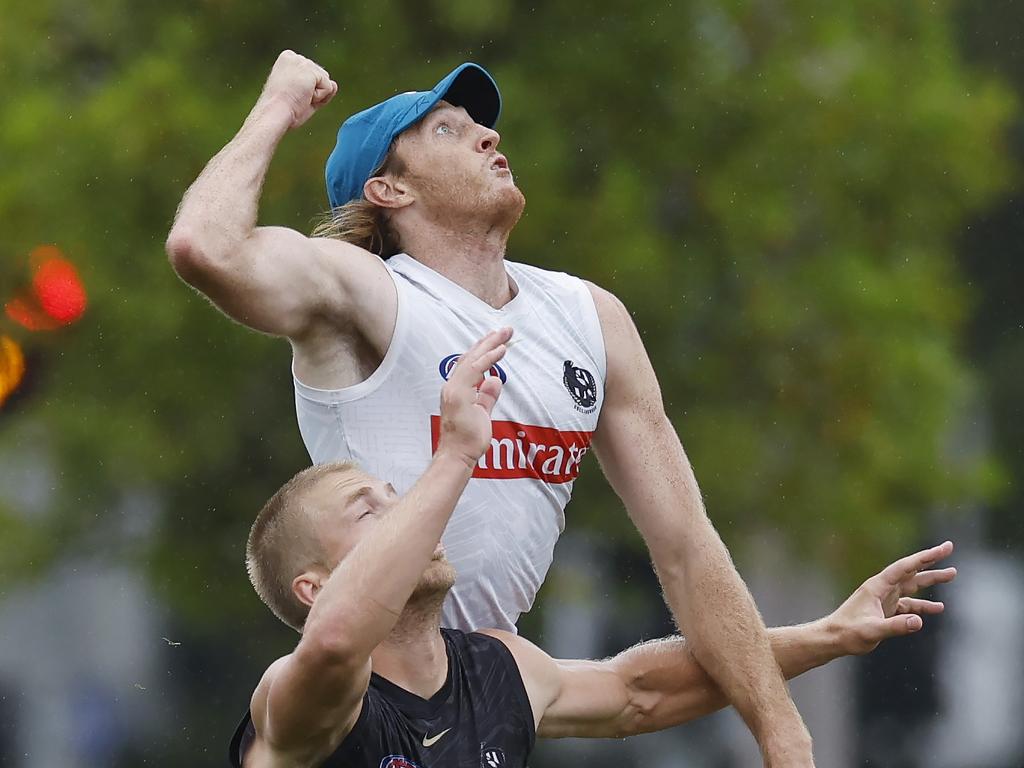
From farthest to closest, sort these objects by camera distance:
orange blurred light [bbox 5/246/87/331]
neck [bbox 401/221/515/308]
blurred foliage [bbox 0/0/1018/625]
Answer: orange blurred light [bbox 5/246/87/331] → blurred foliage [bbox 0/0/1018/625] → neck [bbox 401/221/515/308]

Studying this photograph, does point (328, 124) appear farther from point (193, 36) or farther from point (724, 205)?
point (724, 205)

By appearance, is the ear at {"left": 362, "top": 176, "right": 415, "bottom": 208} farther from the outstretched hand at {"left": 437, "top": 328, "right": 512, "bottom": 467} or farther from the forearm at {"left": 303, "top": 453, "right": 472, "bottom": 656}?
the forearm at {"left": 303, "top": 453, "right": 472, "bottom": 656}

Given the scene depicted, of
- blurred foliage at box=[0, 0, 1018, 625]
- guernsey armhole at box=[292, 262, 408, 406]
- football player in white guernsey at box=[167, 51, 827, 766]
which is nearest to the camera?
football player in white guernsey at box=[167, 51, 827, 766]

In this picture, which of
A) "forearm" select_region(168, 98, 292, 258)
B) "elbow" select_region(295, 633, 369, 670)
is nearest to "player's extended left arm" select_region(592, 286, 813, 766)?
"forearm" select_region(168, 98, 292, 258)

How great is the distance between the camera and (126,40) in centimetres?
882

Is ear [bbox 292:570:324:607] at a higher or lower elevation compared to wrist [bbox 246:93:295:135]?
lower

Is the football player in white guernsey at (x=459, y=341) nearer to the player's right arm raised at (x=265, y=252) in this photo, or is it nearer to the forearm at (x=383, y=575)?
the player's right arm raised at (x=265, y=252)

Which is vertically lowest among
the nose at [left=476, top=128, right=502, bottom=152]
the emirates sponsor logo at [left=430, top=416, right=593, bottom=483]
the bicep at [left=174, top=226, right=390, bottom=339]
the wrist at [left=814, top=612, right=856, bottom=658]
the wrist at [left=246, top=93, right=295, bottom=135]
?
the wrist at [left=814, top=612, right=856, bottom=658]

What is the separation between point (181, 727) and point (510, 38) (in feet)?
13.0

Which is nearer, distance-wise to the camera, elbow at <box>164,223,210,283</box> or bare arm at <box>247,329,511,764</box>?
bare arm at <box>247,329,511,764</box>

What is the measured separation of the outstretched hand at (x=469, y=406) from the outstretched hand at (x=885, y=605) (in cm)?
136

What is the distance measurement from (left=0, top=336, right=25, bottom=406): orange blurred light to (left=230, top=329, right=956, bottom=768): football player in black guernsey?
16.6 ft

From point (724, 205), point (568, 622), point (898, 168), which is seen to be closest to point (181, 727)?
point (568, 622)

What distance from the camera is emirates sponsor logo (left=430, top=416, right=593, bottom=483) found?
4.05 meters
